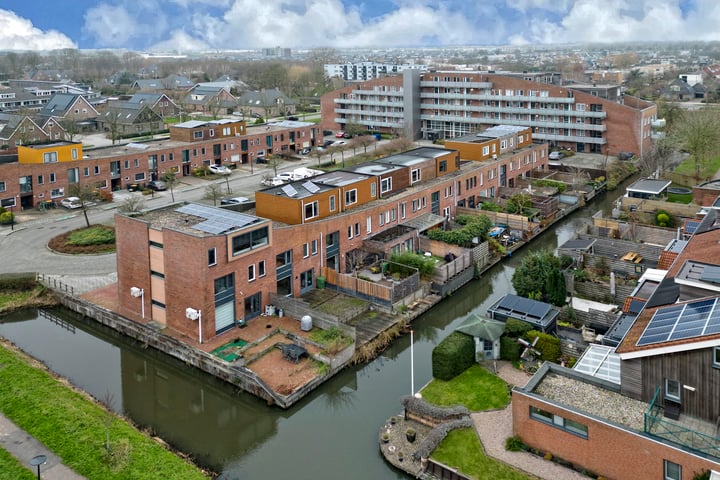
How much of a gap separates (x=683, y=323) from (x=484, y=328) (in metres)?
7.19

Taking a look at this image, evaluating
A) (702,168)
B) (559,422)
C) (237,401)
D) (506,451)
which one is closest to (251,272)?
(237,401)

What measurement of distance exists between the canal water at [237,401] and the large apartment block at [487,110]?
39057 mm

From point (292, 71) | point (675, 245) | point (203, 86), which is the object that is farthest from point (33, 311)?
point (292, 71)

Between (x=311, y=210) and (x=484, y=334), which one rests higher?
(x=311, y=210)

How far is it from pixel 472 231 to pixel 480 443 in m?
17.3

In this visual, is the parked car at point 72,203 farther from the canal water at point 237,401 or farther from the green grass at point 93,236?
the canal water at point 237,401

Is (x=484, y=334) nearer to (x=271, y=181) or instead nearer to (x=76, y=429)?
(x=76, y=429)

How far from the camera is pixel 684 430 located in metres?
14.5

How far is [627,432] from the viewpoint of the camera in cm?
1494

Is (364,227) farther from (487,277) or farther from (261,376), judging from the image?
(261,376)

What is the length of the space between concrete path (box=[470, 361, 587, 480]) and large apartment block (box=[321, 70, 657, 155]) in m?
45.0

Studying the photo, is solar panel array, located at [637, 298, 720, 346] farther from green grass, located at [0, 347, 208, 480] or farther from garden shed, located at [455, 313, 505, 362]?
green grass, located at [0, 347, 208, 480]

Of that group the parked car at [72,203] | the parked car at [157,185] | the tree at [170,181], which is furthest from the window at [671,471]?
the parked car at [157,185]

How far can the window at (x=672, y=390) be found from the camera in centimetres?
1547
